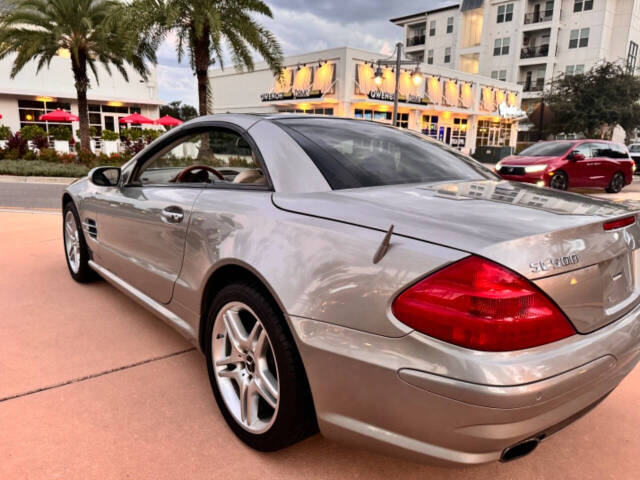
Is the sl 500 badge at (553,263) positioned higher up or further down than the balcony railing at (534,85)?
further down

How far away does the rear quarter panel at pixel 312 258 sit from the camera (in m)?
1.49

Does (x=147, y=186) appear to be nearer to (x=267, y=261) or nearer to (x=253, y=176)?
(x=253, y=176)

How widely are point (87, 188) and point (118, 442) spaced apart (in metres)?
2.42

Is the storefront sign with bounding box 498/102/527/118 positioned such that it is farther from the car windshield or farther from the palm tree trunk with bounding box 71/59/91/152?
the palm tree trunk with bounding box 71/59/91/152

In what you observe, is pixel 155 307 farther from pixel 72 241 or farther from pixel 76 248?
pixel 72 241

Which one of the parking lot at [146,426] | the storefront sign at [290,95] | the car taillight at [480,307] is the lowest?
the parking lot at [146,426]

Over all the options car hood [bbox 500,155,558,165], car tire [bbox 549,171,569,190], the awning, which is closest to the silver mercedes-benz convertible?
car hood [bbox 500,155,558,165]

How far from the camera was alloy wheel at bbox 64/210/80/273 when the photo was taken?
418 centimetres

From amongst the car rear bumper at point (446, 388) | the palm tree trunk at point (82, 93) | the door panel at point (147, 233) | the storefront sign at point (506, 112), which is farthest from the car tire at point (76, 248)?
the storefront sign at point (506, 112)

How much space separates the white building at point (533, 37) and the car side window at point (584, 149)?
114 ft

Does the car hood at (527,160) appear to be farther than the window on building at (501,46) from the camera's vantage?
No

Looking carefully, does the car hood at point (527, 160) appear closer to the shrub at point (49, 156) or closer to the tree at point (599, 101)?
the shrub at point (49, 156)

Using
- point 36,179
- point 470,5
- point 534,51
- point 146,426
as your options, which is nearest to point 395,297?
point 146,426

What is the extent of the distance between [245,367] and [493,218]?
126 centimetres
